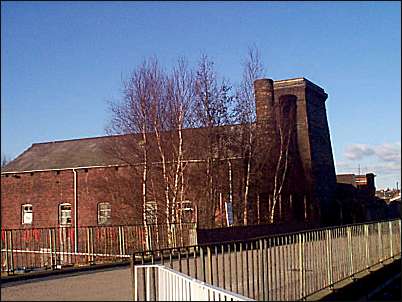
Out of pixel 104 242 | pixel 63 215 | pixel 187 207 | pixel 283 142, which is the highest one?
pixel 283 142

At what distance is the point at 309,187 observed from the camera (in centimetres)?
3694

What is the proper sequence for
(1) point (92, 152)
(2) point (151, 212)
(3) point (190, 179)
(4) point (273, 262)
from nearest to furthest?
1. (4) point (273, 262)
2. (3) point (190, 179)
3. (2) point (151, 212)
4. (1) point (92, 152)

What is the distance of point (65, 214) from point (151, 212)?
1150cm

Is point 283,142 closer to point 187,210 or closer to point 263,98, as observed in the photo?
point 263,98

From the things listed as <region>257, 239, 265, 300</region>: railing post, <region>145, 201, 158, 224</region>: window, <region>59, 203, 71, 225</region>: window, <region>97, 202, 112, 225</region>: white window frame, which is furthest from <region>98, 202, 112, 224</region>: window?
<region>257, 239, 265, 300</region>: railing post

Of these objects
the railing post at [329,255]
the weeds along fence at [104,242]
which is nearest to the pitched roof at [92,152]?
the weeds along fence at [104,242]

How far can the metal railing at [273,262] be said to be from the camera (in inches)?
369

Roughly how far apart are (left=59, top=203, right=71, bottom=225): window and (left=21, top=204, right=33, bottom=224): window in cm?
277

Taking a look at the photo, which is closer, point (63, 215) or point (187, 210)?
point (187, 210)

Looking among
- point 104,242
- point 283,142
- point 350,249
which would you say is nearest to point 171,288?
point 350,249

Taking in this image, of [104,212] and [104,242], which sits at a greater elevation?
[104,212]

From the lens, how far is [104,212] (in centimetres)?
3888

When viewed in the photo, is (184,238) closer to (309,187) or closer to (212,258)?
(212,258)

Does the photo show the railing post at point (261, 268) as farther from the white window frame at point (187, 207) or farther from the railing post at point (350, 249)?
the white window frame at point (187, 207)
